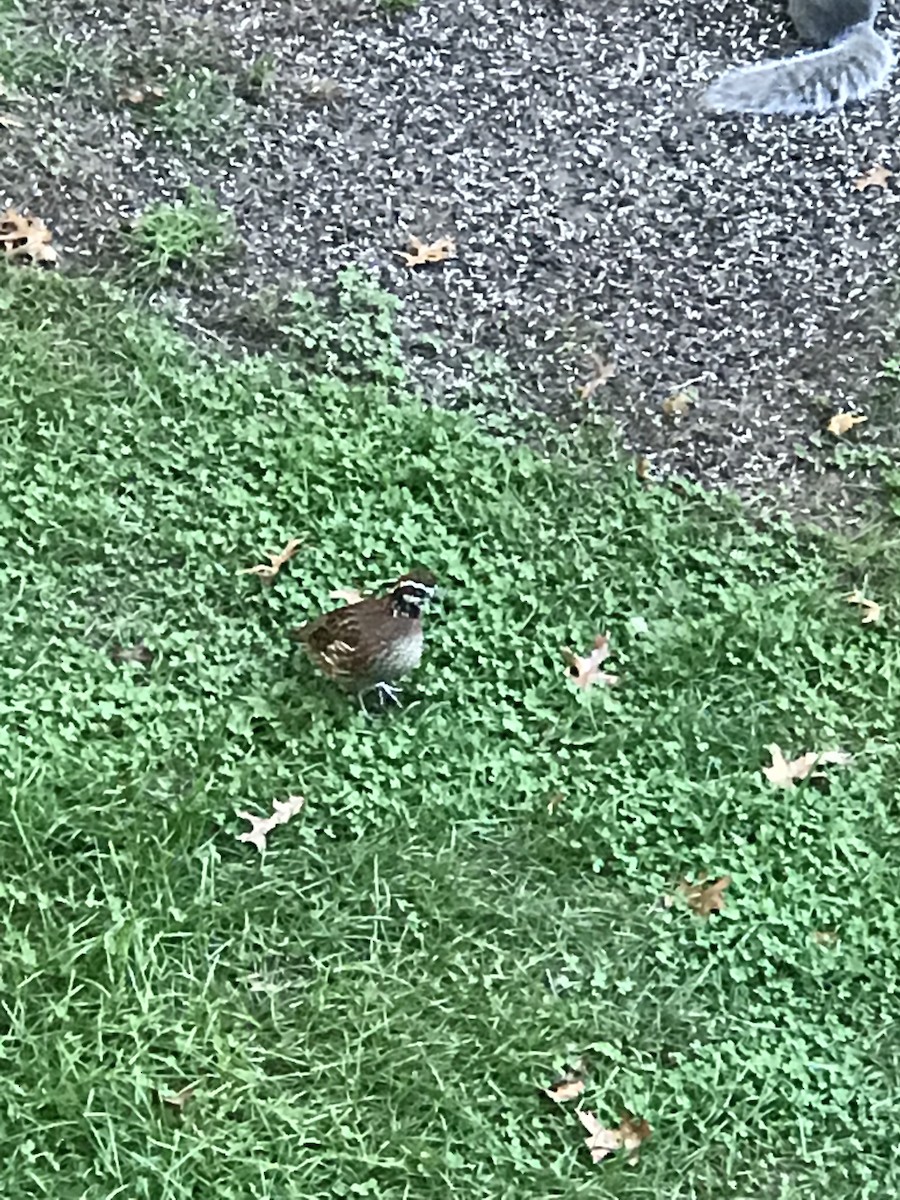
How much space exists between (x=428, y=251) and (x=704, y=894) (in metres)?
2.38

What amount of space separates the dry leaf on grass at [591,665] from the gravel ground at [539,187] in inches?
29.5

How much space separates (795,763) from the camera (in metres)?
3.63

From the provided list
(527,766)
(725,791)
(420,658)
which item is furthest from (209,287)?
(725,791)

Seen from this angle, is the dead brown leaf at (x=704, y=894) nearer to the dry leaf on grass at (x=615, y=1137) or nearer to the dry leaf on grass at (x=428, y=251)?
the dry leaf on grass at (x=615, y=1137)

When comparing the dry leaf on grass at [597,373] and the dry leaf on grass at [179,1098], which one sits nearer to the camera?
the dry leaf on grass at [179,1098]

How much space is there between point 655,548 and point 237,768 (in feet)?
4.25

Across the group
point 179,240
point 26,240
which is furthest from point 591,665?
point 26,240

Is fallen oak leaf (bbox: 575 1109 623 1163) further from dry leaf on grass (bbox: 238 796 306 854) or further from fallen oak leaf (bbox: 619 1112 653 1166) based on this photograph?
dry leaf on grass (bbox: 238 796 306 854)

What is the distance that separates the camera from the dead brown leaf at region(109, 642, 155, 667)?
3707 millimetres

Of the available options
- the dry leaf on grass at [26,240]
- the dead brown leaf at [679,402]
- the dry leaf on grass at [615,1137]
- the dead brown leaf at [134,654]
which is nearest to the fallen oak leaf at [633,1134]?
the dry leaf on grass at [615,1137]

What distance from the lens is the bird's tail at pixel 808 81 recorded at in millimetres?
5410

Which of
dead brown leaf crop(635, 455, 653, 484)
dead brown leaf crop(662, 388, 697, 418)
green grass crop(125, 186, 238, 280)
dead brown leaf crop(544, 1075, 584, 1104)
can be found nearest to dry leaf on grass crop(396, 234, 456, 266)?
green grass crop(125, 186, 238, 280)

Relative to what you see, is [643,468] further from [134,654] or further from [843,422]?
[134,654]

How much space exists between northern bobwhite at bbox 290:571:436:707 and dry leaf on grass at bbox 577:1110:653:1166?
3.59 feet
